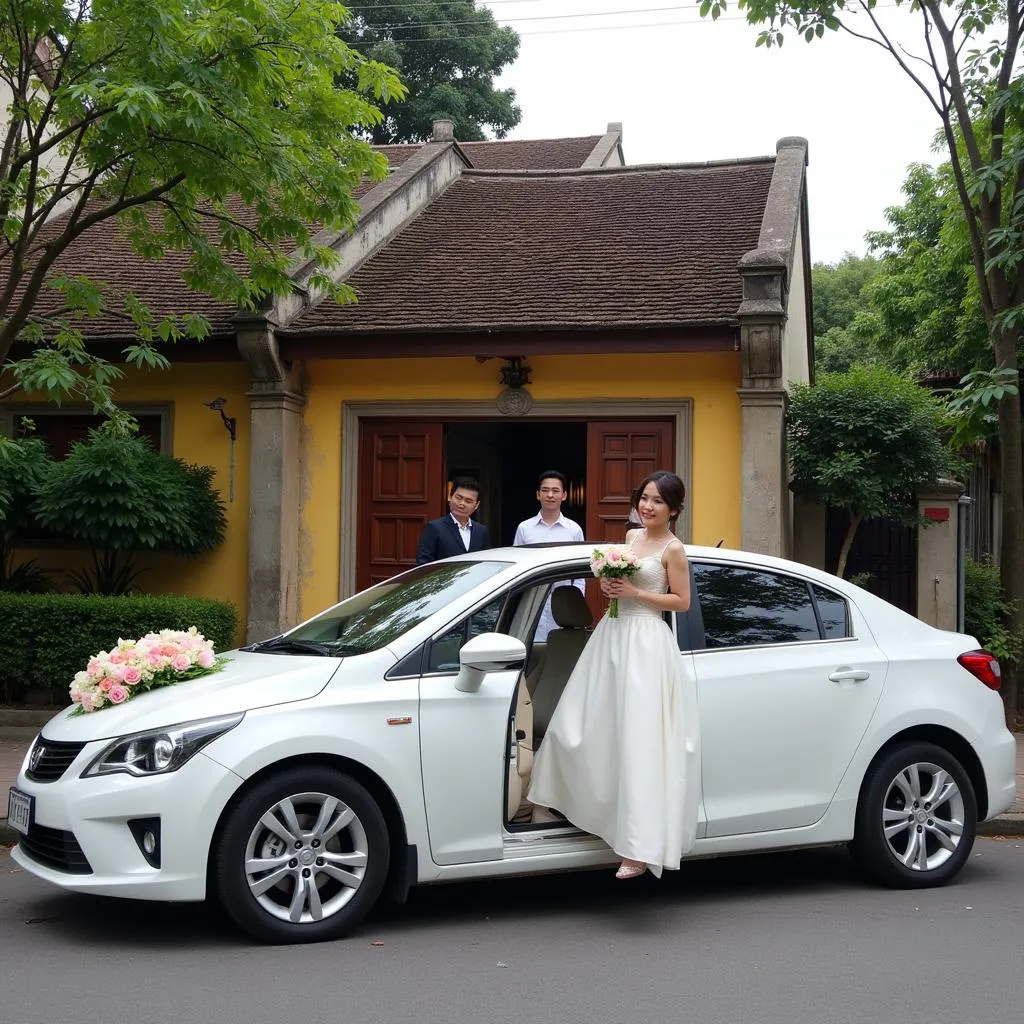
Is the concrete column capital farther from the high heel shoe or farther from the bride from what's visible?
the high heel shoe

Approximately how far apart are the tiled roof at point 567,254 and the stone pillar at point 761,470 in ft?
3.02

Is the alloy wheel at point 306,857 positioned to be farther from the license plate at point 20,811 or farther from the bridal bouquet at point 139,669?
the license plate at point 20,811

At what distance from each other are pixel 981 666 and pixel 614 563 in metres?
2.17

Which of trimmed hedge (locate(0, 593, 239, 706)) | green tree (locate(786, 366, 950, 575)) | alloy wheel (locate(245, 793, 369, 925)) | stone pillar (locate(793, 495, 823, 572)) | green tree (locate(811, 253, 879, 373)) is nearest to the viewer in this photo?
alloy wheel (locate(245, 793, 369, 925))

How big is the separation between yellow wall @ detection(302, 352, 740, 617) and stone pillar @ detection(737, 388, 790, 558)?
274mm

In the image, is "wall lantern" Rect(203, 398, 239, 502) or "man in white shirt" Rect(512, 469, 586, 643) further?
"wall lantern" Rect(203, 398, 239, 502)

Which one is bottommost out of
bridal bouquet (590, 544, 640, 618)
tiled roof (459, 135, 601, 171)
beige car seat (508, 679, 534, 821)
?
beige car seat (508, 679, 534, 821)

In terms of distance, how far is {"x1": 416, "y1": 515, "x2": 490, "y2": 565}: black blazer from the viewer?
28.7ft

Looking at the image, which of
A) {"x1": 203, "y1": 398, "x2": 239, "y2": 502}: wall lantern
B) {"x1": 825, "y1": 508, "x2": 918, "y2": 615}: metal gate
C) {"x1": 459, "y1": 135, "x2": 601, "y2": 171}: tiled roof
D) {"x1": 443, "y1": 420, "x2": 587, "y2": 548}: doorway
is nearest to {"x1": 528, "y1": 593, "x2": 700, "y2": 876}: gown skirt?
{"x1": 203, "y1": 398, "x2": 239, "y2": 502}: wall lantern

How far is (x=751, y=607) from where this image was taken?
616 centimetres

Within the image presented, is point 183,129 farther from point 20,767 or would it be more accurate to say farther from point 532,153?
point 532,153

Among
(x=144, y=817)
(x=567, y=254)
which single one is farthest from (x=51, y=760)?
(x=567, y=254)

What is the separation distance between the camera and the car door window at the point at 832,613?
247 inches

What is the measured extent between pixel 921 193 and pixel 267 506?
19.1 metres
